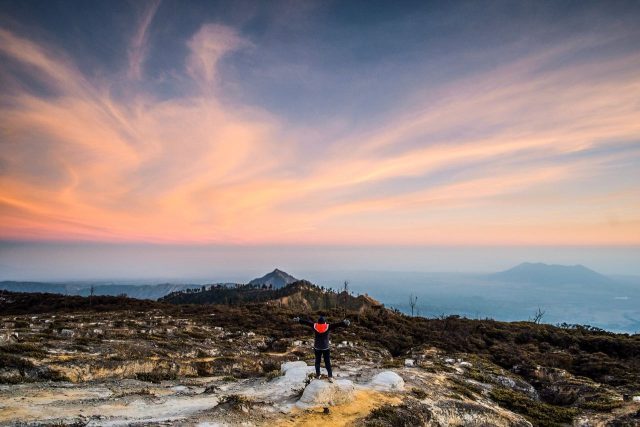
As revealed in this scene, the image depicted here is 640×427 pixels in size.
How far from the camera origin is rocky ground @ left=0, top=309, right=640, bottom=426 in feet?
47.8

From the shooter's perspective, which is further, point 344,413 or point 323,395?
point 323,395

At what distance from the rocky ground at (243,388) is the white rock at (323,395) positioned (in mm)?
52

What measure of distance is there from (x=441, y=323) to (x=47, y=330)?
180ft

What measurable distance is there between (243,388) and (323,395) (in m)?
5.68

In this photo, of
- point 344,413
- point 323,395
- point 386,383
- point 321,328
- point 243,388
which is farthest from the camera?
point 386,383

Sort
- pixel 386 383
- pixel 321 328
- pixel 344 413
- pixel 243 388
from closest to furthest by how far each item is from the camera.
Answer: pixel 344 413 → pixel 321 328 → pixel 243 388 → pixel 386 383

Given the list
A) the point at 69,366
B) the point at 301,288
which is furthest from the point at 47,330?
the point at 301,288

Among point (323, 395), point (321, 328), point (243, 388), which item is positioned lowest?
point (243, 388)

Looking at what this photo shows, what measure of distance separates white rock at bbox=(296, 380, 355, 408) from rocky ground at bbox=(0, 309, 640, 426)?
5cm

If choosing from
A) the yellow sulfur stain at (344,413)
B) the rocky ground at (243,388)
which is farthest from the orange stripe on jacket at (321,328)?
the yellow sulfur stain at (344,413)

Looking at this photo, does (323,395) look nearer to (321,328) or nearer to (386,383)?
(321,328)

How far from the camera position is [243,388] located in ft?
64.4

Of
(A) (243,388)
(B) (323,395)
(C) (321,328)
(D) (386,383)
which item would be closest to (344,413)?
(B) (323,395)

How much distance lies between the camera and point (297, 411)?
1550cm
